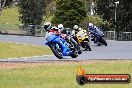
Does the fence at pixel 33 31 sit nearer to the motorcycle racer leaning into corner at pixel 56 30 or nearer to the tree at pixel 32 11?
the tree at pixel 32 11

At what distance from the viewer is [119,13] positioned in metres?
45.0

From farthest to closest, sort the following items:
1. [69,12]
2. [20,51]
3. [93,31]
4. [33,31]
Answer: [69,12] < [33,31] < [93,31] < [20,51]

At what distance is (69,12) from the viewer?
44.8 m

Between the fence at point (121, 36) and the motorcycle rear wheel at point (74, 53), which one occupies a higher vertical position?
the motorcycle rear wheel at point (74, 53)

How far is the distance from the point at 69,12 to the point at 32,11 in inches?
181

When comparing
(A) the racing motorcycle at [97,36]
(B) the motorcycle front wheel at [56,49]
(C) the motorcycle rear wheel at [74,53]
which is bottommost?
(A) the racing motorcycle at [97,36]

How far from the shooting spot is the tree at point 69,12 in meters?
44.9

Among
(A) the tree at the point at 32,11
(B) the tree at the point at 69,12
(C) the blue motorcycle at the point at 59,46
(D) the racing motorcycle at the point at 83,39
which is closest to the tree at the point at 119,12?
(B) the tree at the point at 69,12

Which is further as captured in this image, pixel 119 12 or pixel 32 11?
pixel 32 11

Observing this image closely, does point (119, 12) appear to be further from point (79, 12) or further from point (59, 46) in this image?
point (59, 46)

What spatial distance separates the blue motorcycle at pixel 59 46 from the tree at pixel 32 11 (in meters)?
31.7

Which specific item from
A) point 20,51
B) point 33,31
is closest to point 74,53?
point 20,51

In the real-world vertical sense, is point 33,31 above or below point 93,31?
below

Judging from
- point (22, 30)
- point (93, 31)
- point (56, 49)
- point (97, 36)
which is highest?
point (56, 49)
